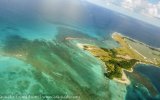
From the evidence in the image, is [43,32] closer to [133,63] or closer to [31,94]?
[133,63]

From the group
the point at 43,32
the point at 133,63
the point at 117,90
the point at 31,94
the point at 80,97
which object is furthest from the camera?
the point at 43,32

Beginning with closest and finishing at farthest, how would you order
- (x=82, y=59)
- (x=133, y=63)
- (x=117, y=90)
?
1. (x=117, y=90)
2. (x=82, y=59)
3. (x=133, y=63)

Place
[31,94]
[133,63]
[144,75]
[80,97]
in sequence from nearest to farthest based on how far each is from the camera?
[31,94] < [80,97] < [144,75] < [133,63]

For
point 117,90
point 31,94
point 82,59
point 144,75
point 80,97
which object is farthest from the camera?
point 144,75

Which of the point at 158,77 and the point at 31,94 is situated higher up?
the point at 31,94

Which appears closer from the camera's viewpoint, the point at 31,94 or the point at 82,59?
the point at 31,94

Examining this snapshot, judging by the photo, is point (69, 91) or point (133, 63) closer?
point (69, 91)

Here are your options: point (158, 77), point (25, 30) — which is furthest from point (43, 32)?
point (158, 77)

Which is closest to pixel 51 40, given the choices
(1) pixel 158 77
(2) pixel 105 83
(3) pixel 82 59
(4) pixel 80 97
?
(3) pixel 82 59

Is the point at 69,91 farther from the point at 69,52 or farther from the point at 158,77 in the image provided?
the point at 158,77
